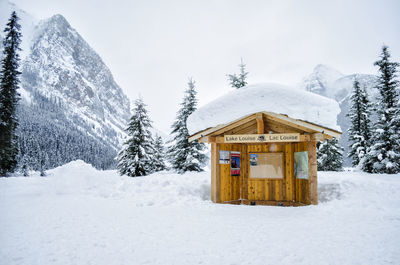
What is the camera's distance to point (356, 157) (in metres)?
23.9

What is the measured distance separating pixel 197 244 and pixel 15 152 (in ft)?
96.3

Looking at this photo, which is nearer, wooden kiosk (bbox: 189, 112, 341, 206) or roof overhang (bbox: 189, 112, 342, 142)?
roof overhang (bbox: 189, 112, 342, 142)

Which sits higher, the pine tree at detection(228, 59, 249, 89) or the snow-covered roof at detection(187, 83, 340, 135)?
the pine tree at detection(228, 59, 249, 89)

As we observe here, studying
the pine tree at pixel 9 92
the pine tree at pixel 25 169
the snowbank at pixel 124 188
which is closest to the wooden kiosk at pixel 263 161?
the snowbank at pixel 124 188

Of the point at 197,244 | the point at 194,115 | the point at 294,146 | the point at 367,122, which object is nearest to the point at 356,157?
the point at 367,122

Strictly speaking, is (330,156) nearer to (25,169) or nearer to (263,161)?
(263,161)

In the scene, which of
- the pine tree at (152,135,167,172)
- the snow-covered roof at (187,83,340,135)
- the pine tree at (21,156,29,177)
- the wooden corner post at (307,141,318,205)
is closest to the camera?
the snow-covered roof at (187,83,340,135)

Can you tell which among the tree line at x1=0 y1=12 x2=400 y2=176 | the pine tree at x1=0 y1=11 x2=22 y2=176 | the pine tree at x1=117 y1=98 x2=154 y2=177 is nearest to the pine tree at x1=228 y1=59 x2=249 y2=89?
the tree line at x1=0 y1=12 x2=400 y2=176

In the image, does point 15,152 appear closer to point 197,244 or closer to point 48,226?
point 48,226

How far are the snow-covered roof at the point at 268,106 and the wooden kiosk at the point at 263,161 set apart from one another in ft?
0.89

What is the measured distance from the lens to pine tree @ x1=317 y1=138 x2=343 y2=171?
23922 millimetres

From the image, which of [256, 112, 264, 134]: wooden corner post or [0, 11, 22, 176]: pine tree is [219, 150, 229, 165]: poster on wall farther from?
[0, 11, 22, 176]: pine tree

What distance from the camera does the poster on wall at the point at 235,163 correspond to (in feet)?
32.8

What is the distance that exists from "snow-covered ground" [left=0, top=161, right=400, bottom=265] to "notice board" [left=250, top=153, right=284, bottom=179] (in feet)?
6.16
